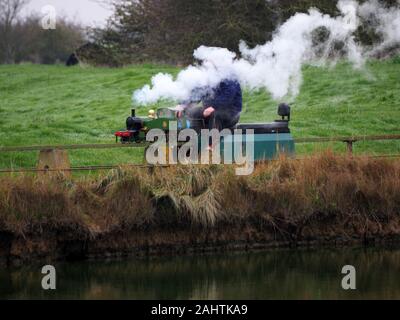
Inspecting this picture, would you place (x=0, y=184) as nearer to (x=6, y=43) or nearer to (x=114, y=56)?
(x=114, y=56)

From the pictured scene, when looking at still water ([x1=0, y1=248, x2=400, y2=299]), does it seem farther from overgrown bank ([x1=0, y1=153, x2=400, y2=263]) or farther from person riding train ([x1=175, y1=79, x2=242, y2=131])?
person riding train ([x1=175, y1=79, x2=242, y2=131])

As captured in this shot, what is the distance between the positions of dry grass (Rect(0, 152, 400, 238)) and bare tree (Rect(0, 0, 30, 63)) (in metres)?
36.7

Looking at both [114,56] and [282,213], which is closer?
[282,213]

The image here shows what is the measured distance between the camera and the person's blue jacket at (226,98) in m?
20.7

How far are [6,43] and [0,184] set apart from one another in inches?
1485

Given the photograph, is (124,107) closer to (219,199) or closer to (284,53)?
(284,53)

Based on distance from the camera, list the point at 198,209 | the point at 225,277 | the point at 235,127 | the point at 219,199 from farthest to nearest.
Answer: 1. the point at 235,127
2. the point at 219,199
3. the point at 198,209
4. the point at 225,277

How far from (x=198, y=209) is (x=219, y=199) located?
0.50 metres

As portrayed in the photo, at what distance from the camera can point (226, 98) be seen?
816 inches

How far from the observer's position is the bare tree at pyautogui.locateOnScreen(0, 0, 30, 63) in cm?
5403

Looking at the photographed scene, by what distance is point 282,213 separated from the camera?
19.5 m

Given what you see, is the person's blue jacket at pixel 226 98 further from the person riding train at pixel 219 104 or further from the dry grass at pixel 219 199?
the dry grass at pixel 219 199

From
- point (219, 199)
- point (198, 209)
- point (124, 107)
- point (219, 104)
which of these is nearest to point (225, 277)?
point (198, 209)
